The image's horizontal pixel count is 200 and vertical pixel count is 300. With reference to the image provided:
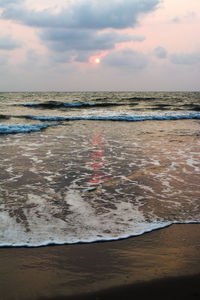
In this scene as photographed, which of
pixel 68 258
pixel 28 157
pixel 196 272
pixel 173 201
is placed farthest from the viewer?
pixel 28 157

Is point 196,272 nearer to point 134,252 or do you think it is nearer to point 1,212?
point 134,252

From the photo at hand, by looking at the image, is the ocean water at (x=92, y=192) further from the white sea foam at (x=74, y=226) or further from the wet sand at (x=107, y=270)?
the wet sand at (x=107, y=270)

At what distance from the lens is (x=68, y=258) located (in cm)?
280

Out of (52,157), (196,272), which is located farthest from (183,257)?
(52,157)

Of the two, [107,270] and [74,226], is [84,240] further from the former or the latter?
[107,270]

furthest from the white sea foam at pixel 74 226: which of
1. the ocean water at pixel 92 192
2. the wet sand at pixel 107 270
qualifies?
the wet sand at pixel 107 270

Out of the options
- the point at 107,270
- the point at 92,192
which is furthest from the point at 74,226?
the point at 92,192

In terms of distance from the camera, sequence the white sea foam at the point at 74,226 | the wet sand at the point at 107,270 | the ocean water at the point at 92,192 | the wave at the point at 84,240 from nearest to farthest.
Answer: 1. the wet sand at the point at 107,270
2. the wave at the point at 84,240
3. the white sea foam at the point at 74,226
4. the ocean water at the point at 92,192

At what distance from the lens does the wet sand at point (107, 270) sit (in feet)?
7.52

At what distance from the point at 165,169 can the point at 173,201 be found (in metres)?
2.08

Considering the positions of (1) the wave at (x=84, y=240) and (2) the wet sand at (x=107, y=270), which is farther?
(1) the wave at (x=84, y=240)

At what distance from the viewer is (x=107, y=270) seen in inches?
102

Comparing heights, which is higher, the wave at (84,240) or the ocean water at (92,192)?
the ocean water at (92,192)

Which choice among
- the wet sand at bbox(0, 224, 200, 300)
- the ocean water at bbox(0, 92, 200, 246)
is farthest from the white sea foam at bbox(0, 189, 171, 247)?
the wet sand at bbox(0, 224, 200, 300)
